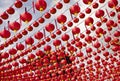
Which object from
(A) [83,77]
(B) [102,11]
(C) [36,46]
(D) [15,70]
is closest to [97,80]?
(A) [83,77]

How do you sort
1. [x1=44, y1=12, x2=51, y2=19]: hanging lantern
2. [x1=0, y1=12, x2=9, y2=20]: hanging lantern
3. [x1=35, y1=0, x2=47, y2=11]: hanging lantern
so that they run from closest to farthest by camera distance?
1. [x1=35, y1=0, x2=47, y2=11]: hanging lantern
2. [x1=0, y1=12, x2=9, y2=20]: hanging lantern
3. [x1=44, y1=12, x2=51, y2=19]: hanging lantern

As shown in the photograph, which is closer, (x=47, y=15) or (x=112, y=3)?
(x=112, y=3)

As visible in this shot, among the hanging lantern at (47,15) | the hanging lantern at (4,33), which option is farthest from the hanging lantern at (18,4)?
the hanging lantern at (47,15)

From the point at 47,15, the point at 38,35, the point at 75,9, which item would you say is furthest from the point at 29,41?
the point at 75,9

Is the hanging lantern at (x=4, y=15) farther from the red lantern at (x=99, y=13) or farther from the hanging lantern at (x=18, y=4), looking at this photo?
the red lantern at (x=99, y=13)

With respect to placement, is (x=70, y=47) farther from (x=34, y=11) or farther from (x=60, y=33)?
(x=34, y=11)

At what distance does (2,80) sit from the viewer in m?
17.3

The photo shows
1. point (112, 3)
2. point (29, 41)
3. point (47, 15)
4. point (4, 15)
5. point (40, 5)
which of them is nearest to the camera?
point (40, 5)

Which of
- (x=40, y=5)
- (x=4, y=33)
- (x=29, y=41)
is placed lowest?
(x=29, y=41)

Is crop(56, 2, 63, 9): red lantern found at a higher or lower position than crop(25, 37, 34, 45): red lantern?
higher

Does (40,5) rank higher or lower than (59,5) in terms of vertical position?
lower

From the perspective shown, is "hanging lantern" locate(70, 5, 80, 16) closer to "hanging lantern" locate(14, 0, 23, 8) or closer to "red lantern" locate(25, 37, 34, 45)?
Result: "hanging lantern" locate(14, 0, 23, 8)

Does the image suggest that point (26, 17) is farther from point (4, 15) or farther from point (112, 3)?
point (112, 3)

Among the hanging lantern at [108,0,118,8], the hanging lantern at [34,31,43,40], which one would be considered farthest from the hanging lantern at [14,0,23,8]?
the hanging lantern at [108,0,118,8]
